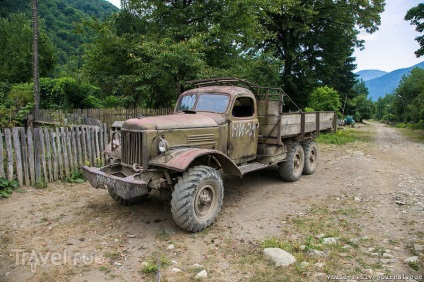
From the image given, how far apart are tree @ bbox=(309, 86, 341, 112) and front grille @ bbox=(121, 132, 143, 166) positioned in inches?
802

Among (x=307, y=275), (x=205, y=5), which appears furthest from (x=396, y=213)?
(x=205, y=5)

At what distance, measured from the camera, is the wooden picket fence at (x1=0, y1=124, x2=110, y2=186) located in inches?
241

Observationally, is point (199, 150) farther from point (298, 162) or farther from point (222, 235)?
point (298, 162)

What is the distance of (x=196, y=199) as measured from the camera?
15.0ft

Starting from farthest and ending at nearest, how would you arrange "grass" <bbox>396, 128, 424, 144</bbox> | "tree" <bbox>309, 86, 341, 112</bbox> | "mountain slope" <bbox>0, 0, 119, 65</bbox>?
"mountain slope" <bbox>0, 0, 119, 65</bbox> < "tree" <bbox>309, 86, 341, 112</bbox> < "grass" <bbox>396, 128, 424, 144</bbox>

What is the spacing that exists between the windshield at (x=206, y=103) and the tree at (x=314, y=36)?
15382 mm

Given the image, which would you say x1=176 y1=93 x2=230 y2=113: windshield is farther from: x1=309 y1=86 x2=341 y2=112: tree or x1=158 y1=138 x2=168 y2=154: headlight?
x1=309 y1=86 x2=341 y2=112: tree

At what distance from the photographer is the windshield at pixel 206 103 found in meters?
5.94

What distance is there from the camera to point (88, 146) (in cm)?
753

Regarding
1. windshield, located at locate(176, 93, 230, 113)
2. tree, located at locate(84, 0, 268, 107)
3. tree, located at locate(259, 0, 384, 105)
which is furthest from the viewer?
tree, located at locate(259, 0, 384, 105)

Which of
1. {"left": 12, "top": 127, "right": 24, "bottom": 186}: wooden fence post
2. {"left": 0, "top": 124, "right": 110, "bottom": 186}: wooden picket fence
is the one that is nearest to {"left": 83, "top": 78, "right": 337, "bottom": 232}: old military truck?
{"left": 0, "top": 124, "right": 110, "bottom": 186}: wooden picket fence

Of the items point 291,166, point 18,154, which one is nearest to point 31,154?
point 18,154

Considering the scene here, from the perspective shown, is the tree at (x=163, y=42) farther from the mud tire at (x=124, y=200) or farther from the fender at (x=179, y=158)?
the fender at (x=179, y=158)

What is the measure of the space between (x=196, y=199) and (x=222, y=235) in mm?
664
